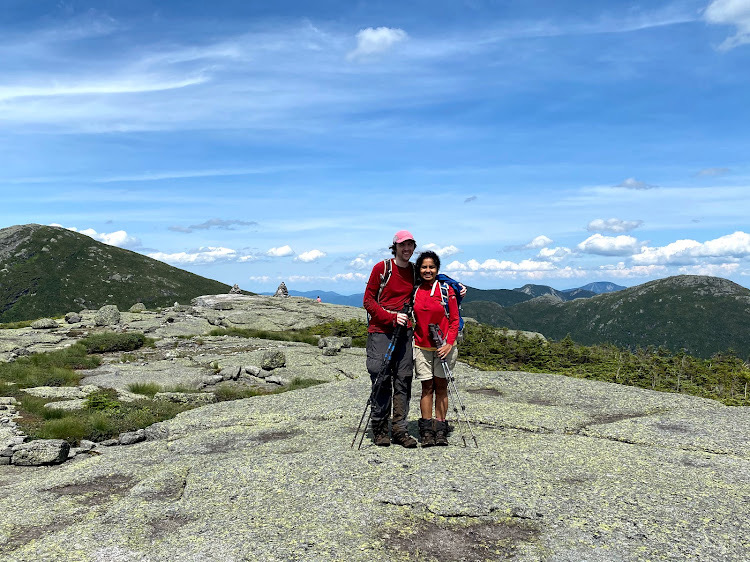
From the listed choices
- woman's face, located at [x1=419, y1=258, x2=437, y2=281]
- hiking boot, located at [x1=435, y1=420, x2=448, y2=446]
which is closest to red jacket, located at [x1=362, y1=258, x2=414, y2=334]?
woman's face, located at [x1=419, y1=258, x2=437, y2=281]

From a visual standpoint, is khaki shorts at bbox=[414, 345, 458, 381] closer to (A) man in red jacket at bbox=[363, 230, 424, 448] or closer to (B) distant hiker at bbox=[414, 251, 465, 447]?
(B) distant hiker at bbox=[414, 251, 465, 447]

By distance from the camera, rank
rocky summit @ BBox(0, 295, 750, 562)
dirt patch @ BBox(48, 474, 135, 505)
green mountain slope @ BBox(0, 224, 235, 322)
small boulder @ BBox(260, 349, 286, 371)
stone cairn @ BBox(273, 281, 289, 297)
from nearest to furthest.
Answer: rocky summit @ BBox(0, 295, 750, 562) → dirt patch @ BBox(48, 474, 135, 505) → small boulder @ BBox(260, 349, 286, 371) → stone cairn @ BBox(273, 281, 289, 297) → green mountain slope @ BBox(0, 224, 235, 322)

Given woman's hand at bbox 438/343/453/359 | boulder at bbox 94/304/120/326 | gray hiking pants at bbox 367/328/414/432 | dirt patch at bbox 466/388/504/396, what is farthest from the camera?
boulder at bbox 94/304/120/326

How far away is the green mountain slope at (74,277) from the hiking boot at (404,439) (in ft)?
548

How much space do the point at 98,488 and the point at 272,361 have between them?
15.3 m

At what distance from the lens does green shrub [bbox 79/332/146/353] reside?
2942 centimetres

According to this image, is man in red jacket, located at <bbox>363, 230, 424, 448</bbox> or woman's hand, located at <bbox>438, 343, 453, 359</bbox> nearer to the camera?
woman's hand, located at <bbox>438, 343, 453, 359</bbox>

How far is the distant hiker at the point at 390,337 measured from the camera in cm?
972

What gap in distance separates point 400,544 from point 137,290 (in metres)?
184

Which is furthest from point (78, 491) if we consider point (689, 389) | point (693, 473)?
point (689, 389)

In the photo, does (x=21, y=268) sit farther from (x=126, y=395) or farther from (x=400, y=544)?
(x=400, y=544)

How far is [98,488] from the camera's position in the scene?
28.9ft

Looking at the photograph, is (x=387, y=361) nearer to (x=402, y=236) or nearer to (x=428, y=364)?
(x=428, y=364)

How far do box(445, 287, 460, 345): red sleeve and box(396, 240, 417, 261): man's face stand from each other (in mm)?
1046
